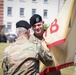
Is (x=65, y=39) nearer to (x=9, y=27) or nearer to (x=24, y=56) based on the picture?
(x=24, y=56)

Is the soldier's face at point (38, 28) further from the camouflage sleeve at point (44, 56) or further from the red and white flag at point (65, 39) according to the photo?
the camouflage sleeve at point (44, 56)

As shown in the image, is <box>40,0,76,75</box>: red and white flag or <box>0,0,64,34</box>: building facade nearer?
<box>40,0,76,75</box>: red and white flag

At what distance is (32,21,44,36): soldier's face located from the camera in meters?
5.21

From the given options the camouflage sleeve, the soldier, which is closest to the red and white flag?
the soldier

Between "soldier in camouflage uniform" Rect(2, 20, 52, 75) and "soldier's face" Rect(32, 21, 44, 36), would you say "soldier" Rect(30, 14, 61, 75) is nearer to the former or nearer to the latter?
"soldier's face" Rect(32, 21, 44, 36)

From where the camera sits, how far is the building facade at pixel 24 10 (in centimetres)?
6019

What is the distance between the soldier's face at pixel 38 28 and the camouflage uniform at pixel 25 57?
57cm

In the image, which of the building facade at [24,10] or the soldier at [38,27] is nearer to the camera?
the soldier at [38,27]

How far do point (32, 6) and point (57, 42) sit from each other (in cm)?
5675

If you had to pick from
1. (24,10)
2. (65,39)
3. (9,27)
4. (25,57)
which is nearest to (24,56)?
(25,57)

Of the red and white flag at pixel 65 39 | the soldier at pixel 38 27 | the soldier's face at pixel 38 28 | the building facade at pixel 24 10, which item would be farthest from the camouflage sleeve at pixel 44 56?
the building facade at pixel 24 10

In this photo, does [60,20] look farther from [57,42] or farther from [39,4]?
[39,4]

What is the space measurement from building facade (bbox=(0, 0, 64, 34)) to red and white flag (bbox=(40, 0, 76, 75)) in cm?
5369

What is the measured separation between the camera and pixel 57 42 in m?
5.00
